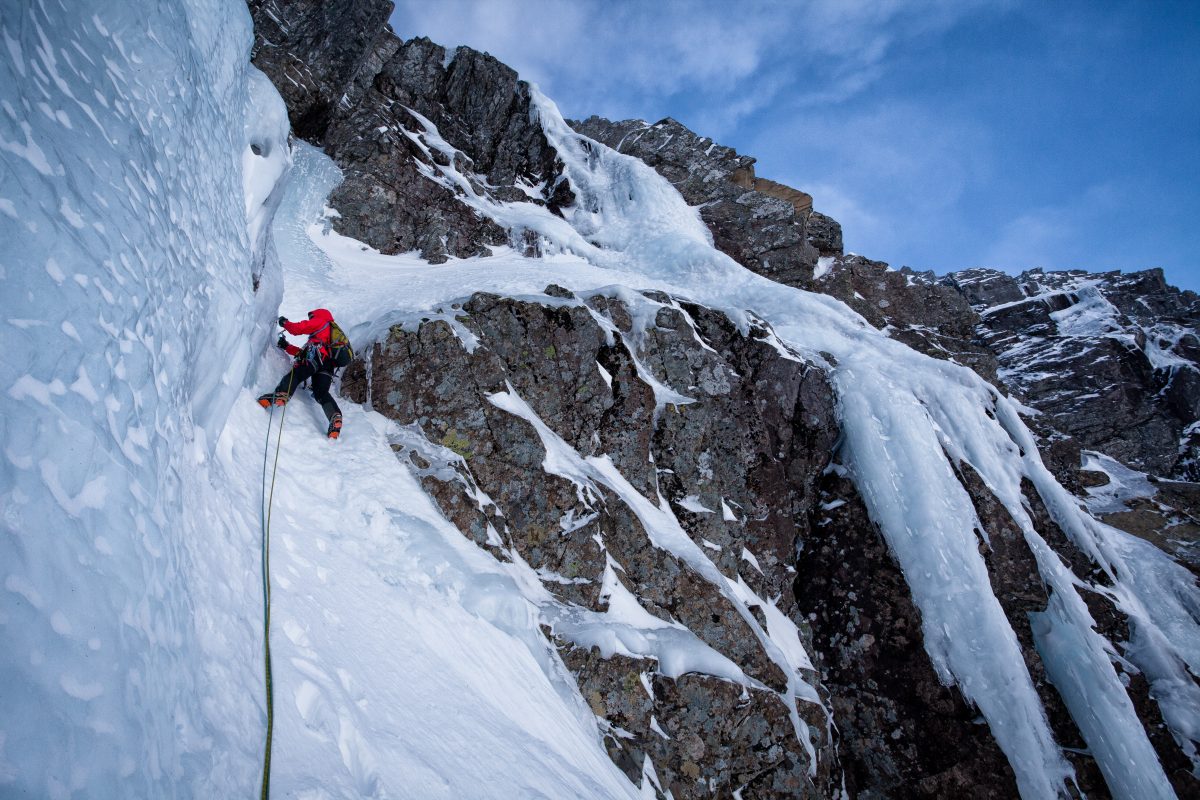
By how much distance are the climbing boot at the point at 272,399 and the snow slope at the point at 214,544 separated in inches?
7.4

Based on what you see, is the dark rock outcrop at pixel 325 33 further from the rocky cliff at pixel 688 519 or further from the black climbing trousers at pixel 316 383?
the black climbing trousers at pixel 316 383

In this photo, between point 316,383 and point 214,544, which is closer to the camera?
point 214,544

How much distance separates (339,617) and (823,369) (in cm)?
1087

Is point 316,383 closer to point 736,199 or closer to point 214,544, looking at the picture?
point 214,544

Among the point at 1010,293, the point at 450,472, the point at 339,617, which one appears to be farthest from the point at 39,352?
the point at 1010,293

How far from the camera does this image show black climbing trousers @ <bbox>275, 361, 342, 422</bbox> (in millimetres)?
5645

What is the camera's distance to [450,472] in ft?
20.0

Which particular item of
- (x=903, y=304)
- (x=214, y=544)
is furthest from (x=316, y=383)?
(x=903, y=304)

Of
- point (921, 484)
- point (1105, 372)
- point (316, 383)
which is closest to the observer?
point (316, 383)

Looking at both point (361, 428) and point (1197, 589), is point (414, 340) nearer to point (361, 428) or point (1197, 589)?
point (361, 428)

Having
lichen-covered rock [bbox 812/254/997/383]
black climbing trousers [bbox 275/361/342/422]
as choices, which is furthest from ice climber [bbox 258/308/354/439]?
lichen-covered rock [bbox 812/254/997/383]

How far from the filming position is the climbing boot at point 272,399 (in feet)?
17.0

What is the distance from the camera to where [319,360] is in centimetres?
589

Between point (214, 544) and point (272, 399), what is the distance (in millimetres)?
2952
